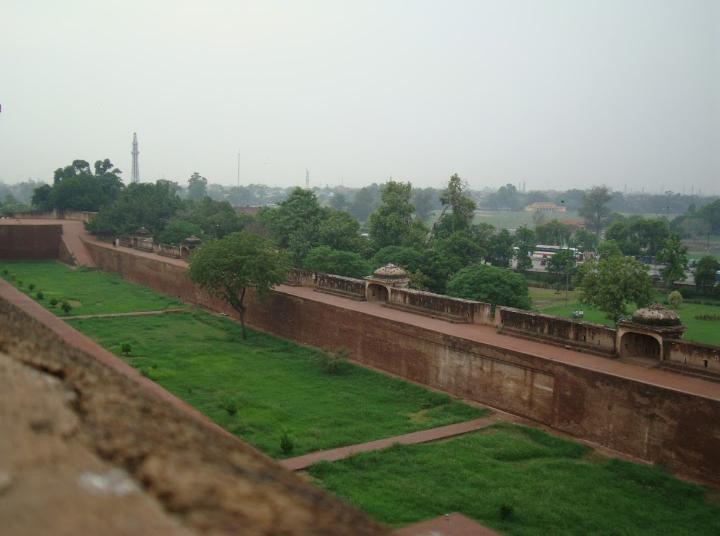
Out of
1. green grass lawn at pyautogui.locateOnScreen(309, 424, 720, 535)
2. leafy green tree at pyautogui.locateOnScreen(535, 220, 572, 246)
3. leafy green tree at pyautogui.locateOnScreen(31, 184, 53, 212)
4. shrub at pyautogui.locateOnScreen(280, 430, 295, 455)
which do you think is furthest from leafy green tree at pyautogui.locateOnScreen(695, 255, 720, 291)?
leafy green tree at pyautogui.locateOnScreen(31, 184, 53, 212)

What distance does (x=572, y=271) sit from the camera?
29.6 metres

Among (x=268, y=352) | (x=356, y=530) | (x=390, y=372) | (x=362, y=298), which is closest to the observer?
(x=356, y=530)

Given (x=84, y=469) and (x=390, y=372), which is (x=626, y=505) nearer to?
(x=390, y=372)

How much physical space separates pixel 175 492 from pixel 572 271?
29.4 metres

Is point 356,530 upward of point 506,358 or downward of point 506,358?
upward

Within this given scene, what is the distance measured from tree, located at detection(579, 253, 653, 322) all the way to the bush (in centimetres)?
892

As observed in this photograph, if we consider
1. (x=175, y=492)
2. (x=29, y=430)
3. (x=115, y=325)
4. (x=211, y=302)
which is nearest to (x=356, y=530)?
(x=175, y=492)

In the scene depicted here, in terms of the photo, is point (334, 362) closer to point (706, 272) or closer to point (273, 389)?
point (273, 389)

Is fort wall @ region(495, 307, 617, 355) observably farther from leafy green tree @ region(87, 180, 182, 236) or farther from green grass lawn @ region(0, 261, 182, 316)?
leafy green tree @ region(87, 180, 182, 236)

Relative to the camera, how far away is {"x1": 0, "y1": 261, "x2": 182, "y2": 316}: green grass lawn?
18.2 metres

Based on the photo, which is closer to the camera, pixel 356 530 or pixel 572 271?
pixel 356 530

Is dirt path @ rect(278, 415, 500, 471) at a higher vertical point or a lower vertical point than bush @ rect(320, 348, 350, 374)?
lower

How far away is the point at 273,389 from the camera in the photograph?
434 inches

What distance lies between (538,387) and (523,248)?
76.9 feet
